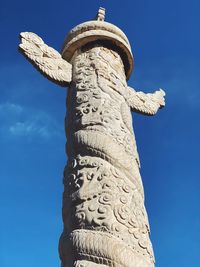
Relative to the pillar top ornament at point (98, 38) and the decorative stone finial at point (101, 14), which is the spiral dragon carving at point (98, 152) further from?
the decorative stone finial at point (101, 14)

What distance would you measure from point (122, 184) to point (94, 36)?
2770 mm

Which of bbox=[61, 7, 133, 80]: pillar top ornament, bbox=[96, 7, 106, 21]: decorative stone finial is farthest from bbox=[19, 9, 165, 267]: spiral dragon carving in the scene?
bbox=[96, 7, 106, 21]: decorative stone finial

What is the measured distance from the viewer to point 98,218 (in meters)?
3.94

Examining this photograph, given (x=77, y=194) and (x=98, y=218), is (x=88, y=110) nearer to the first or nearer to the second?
(x=77, y=194)

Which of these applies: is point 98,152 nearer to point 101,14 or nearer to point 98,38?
point 98,38

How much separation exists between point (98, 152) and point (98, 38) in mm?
2429

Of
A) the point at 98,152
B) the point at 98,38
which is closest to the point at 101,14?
the point at 98,38

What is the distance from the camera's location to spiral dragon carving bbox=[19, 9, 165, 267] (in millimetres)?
3820

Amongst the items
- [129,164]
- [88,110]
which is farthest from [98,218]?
[88,110]

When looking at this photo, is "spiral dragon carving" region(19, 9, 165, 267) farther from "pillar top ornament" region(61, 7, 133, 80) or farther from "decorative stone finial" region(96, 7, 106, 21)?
"decorative stone finial" region(96, 7, 106, 21)

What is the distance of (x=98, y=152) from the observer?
4.55m

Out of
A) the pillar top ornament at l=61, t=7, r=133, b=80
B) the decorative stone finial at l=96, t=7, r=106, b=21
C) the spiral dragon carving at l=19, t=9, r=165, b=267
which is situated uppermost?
the decorative stone finial at l=96, t=7, r=106, b=21

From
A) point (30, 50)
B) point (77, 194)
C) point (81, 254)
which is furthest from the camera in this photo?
point (30, 50)

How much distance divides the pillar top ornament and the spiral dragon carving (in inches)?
0.5
